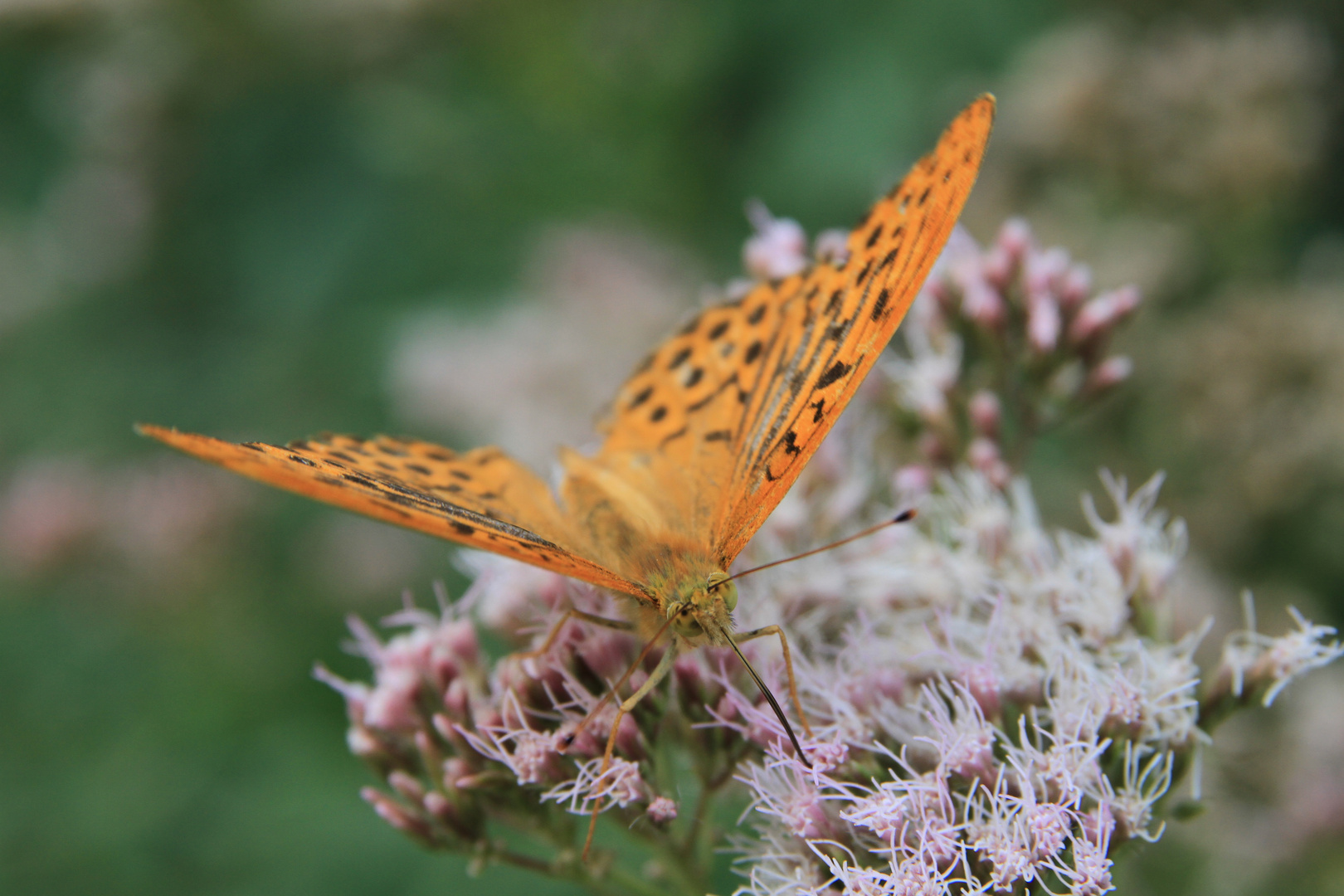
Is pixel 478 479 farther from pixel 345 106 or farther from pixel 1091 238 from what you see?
pixel 345 106

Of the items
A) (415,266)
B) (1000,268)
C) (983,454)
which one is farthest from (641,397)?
(415,266)

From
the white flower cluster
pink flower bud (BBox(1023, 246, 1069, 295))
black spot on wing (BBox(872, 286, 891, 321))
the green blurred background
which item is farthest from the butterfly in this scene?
the green blurred background

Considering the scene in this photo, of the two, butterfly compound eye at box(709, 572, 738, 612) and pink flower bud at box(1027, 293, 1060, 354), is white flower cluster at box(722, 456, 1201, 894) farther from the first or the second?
pink flower bud at box(1027, 293, 1060, 354)

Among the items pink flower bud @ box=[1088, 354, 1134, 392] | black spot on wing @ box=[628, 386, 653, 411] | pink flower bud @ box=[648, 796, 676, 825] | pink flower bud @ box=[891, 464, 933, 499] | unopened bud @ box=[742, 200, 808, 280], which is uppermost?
unopened bud @ box=[742, 200, 808, 280]

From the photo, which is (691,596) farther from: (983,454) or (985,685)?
(983,454)

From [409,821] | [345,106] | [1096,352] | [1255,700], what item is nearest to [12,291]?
[345,106]

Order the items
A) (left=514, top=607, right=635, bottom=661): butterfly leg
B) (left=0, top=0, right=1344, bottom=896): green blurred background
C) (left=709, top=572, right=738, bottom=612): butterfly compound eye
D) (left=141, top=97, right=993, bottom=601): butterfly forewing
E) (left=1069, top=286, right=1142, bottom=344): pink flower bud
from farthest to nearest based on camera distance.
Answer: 1. (left=0, top=0, right=1344, bottom=896): green blurred background
2. (left=1069, top=286, right=1142, bottom=344): pink flower bud
3. (left=514, top=607, right=635, bottom=661): butterfly leg
4. (left=709, top=572, right=738, bottom=612): butterfly compound eye
5. (left=141, top=97, right=993, bottom=601): butterfly forewing
